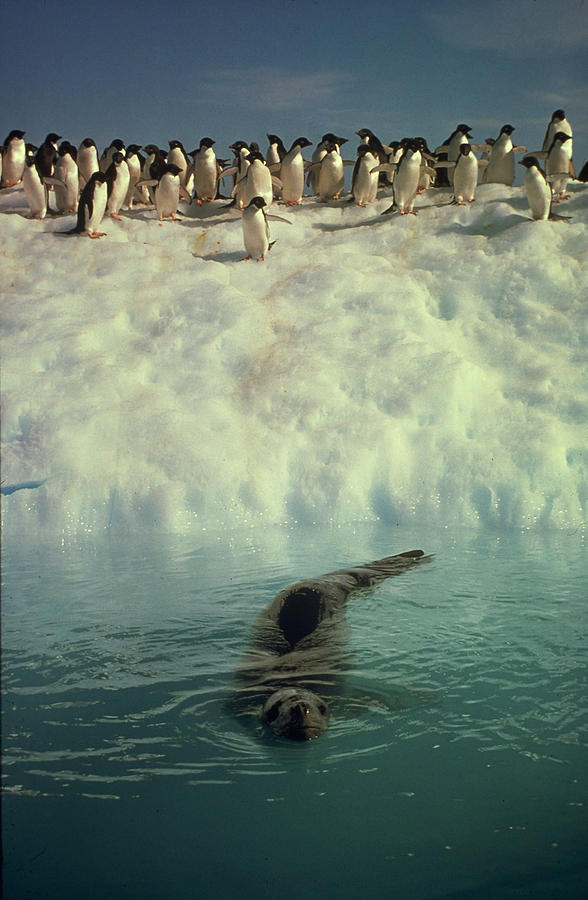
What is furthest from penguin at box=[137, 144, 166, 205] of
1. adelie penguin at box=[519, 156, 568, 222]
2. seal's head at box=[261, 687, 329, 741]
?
seal's head at box=[261, 687, 329, 741]

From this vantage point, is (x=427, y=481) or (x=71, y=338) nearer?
(x=427, y=481)

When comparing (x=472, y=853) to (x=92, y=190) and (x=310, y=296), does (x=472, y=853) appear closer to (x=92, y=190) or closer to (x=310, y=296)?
(x=310, y=296)

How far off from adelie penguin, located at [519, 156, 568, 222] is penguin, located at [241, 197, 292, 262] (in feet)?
11.7

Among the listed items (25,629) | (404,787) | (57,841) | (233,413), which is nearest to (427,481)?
(233,413)

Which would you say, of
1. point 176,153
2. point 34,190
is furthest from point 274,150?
point 34,190

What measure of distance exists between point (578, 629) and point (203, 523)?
11.9ft

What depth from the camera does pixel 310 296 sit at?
970 centimetres

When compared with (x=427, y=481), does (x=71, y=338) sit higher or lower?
higher

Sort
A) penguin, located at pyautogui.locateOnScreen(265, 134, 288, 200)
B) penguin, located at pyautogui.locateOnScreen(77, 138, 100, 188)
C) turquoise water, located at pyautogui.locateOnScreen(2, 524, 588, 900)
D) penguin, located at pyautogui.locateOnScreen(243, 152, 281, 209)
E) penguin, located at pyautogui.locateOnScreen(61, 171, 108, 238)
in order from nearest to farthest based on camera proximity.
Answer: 1. turquoise water, located at pyautogui.locateOnScreen(2, 524, 588, 900)
2. penguin, located at pyautogui.locateOnScreen(61, 171, 108, 238)
3. penguin, located at pyautogui.locateOnScreen(243, 152, 281, 209)
4. penguin, located at pyautogui.locateOnScreen(77, 138, 100, 188)
5. penguin, located at pyautogui.locateOnScreen(265, 134, 288, 200)

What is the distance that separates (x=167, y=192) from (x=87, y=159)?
280 cm

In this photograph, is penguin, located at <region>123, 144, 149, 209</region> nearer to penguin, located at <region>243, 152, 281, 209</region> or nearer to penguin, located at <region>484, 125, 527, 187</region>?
penguin, located at <region>243, 152, 281, 209</region>

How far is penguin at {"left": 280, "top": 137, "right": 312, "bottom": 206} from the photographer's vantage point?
43.3ft

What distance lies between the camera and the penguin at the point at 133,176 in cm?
1374

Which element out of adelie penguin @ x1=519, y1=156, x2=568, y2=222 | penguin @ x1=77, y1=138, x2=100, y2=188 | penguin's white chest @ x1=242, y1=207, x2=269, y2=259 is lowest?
penguin's white chest @ x1=242, y1=207, x2=269, y2=259
